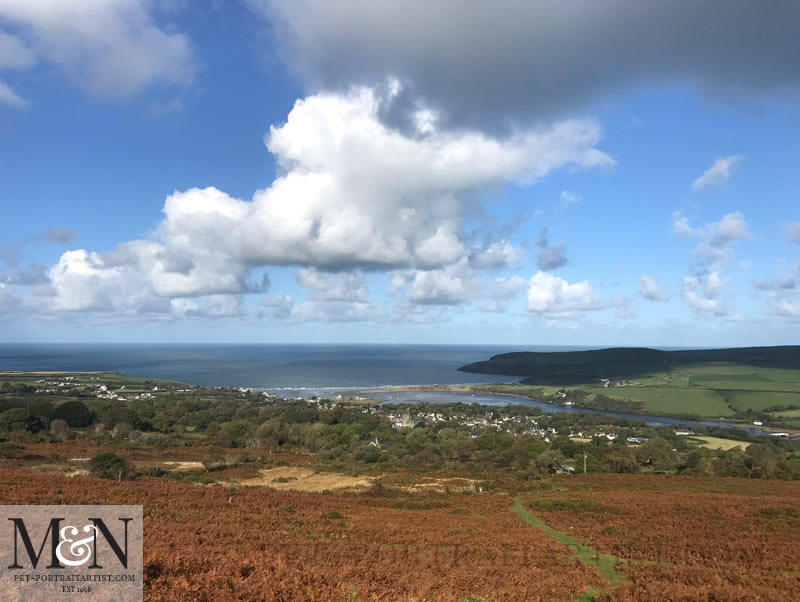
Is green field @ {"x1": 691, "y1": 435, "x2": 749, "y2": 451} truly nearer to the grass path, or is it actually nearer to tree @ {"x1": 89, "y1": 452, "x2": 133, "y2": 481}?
the grass path

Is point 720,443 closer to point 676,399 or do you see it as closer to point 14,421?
point 676,399

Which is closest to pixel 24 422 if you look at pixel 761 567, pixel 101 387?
pixel 761 567

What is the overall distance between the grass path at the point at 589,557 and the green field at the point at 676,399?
5811 inches

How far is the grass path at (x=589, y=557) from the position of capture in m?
16.1

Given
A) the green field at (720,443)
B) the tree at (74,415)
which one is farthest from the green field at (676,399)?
the tree at (74,415)

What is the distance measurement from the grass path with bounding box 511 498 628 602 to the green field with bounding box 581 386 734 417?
14760cm

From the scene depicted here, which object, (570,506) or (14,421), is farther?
(14,421)

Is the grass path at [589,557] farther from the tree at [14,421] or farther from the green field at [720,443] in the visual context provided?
the green field at [720,443]

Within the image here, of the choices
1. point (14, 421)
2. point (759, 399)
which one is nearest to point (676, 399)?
point (759, 399)

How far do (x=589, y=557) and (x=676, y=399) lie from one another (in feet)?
559

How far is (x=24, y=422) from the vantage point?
61.4 metres

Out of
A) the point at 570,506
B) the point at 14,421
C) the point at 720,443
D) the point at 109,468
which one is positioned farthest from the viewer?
the point at 720,443

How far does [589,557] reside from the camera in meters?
19.6

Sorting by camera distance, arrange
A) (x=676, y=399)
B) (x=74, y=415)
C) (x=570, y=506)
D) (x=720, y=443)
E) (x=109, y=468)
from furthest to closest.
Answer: (x=676, y=399) → (x=720, y=443) → (x=74, y=415) → (x=109, y=468) → (x=570, y=506)
